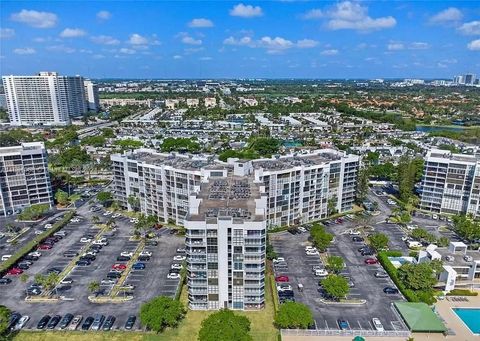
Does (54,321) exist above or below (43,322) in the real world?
below

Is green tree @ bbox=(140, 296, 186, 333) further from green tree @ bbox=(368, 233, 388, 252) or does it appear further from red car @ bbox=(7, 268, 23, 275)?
green tree @ bbox=(368, 233, 388, 252)

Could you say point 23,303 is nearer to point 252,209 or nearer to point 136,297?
A: point 136,297

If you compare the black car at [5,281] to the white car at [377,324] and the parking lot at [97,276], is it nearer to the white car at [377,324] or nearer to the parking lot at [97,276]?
the parking lot at [97,276]

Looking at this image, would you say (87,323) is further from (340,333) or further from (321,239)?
(321,239)

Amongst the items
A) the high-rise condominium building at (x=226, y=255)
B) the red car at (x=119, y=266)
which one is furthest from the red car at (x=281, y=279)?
the red car at (x=119, y=266)

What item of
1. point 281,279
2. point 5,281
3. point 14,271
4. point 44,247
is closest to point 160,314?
point 281,279
